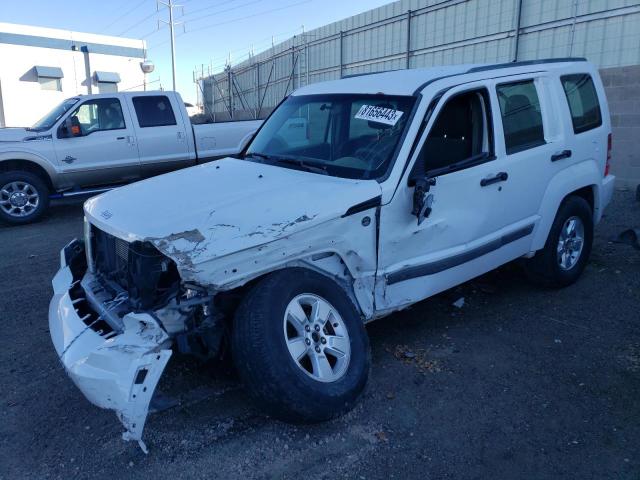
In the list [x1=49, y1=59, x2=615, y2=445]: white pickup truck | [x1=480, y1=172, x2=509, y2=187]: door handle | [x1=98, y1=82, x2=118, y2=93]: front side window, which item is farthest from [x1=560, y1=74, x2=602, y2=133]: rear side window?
[x1=98, y1=82, x2=118, y2=93]: front side window

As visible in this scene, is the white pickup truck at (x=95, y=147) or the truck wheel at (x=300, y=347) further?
the white pickup truck at (x=95, y=147)

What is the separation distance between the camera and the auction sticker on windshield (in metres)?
3.71

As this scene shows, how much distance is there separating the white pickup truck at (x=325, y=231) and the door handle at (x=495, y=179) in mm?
16

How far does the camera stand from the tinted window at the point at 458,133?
3.77m

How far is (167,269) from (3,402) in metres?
1.52

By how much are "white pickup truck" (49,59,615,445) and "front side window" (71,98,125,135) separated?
5.52 m

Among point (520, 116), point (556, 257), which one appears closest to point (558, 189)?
point (556, 257)

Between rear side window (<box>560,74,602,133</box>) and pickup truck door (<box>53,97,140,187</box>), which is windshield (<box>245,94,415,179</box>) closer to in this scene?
rear side window (<box>560,74,602,133</box>)

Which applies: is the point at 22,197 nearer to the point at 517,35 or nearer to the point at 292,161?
the point at 292,161

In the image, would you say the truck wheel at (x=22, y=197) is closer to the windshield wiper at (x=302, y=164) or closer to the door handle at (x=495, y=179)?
the windshield wiper at (x=302, y=164)

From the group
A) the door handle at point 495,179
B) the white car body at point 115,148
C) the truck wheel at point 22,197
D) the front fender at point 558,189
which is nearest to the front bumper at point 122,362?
the door handle at point 495,179

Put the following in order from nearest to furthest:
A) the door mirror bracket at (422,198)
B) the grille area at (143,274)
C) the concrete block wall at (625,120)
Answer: the grille area at (143,274) < the door mirror bracket at (422,198) < the concrete block wall at (625,120)

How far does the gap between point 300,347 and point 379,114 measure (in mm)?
1793

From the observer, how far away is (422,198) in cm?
342
